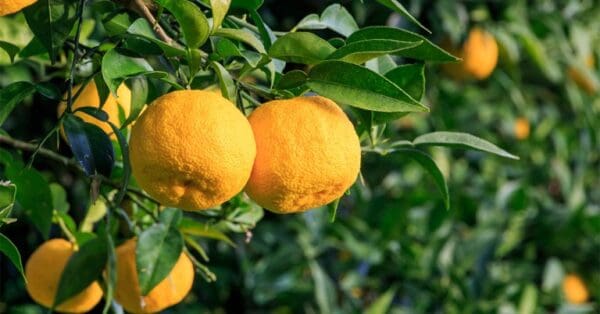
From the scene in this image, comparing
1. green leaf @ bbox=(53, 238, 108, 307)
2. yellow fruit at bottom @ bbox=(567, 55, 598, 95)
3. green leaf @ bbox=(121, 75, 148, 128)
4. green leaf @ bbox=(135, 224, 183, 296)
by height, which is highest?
green leaf @ bbox=(121, 75, 148, 128)

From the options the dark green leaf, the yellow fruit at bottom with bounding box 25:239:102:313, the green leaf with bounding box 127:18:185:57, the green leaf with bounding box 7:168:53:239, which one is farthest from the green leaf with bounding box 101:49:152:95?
the yellow fruit at bottom with bounding box 25:239:102:313

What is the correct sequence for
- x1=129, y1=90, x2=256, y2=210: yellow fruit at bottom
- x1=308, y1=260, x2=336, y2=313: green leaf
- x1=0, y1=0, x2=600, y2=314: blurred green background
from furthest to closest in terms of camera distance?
x1=0, y1=0, x2=600, y2=314: blurred green background
x1=308, y1=260, x2=336, y2=313: green leaf
x1=129, y1=90, x2=256, y2=210: yellow fruit at bottom

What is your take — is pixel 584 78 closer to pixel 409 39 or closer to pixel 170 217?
pixel 170 217

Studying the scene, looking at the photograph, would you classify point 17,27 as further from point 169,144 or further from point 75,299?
point 169,144

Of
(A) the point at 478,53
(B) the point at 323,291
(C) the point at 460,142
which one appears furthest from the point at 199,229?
(A) the point at 478,53

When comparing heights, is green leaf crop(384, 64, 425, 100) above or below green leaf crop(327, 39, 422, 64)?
below

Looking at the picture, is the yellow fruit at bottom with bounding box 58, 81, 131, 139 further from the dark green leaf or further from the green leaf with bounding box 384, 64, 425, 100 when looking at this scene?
the green leaf with bounding box 384, 64, 425, 100
